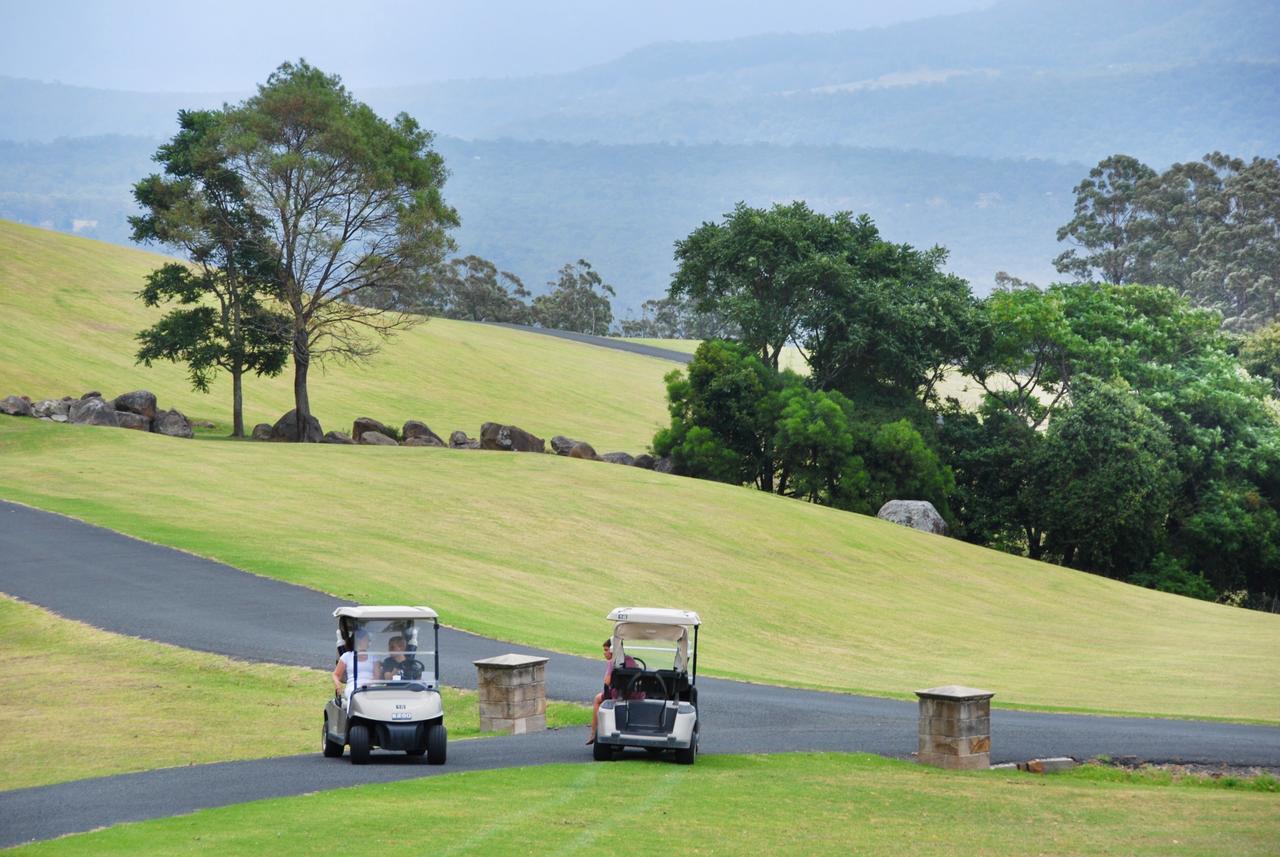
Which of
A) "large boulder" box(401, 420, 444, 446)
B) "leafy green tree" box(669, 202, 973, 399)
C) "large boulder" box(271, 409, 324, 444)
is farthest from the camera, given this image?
"leafy green tree" box(669, 202, 973, 399)

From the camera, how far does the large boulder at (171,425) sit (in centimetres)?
6341

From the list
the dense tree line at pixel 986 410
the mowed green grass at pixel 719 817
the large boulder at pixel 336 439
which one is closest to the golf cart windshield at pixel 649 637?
the mowed green grass at pixel 719 817

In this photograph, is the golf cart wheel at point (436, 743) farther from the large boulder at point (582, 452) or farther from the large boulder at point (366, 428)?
the large boulder at point (582, 452)

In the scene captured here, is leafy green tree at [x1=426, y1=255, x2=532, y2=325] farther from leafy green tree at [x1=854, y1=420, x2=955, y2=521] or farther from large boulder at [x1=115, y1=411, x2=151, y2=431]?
leafy green tree at [x1=854, y1=420, x2=955, y2=521]

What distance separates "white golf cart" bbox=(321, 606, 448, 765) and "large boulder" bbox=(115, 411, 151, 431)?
4694 centimetres

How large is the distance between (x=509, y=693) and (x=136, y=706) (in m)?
6.69

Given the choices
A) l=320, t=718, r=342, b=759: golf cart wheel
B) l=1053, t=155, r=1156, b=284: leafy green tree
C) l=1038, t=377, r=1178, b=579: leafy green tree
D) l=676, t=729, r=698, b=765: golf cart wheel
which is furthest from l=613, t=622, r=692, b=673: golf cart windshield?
l=1053, t=155, r=1156, b=284: leafy green tree

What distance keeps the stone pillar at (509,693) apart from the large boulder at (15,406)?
46339 mm

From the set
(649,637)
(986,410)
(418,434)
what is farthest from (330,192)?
(649,637)

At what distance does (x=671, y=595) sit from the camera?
40125 millimetres

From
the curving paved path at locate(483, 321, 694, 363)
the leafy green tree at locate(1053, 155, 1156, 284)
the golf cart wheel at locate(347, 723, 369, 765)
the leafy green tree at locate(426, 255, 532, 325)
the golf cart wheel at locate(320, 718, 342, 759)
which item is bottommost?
the golf cart wheel at locate(320, 718, 342, 759)

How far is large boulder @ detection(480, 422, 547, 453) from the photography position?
224ft

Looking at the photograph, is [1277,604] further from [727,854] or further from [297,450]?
[727,854]

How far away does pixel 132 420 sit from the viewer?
62188mm
